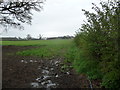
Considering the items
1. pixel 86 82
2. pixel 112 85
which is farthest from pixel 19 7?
pixel 112 85

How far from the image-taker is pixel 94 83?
16.1 feet

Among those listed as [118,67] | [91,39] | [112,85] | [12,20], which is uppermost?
[12,20]

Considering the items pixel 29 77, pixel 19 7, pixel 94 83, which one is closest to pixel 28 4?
pixel 19 7

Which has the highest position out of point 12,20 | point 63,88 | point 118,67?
point 12,20

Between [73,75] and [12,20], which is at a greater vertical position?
[12,20]

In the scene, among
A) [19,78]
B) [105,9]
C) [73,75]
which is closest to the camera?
A: [105,9]

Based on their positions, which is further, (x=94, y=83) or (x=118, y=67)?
(x=94, y=83)

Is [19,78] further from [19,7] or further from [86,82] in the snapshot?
[19,7]

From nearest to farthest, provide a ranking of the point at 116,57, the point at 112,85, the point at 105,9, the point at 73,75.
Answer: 1. the point at 116,57
2. the point at 112,85
3. the point at 105,9
4. the point at 73,75

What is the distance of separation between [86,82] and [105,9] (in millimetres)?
2482

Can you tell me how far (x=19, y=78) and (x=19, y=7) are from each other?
1333 cm

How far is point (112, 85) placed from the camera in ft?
13.0

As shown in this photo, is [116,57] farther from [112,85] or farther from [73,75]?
[73,75]

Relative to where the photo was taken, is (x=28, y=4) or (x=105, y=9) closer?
(x=105, y=9)
